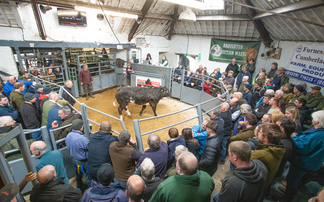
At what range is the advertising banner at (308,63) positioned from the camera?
5.96 meters

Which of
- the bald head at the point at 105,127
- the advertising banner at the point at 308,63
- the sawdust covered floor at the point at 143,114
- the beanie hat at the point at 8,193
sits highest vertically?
the advertising banner at the point at 308,63

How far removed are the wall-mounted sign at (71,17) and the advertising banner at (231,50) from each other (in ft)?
26.7

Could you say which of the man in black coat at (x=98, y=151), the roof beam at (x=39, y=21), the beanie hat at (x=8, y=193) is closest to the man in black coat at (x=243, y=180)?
the man in black coat at (x=98, y=151)

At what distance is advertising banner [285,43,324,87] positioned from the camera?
5965mm

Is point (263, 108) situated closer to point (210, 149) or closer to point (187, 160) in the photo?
point (210, 149)

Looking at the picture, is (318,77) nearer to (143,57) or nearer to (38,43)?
(143,57)

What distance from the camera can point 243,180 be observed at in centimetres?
175

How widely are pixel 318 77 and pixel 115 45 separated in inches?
392

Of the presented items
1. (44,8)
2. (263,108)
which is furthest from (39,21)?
(263,108)

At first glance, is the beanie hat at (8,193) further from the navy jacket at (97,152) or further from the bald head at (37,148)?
the navy jacket at (97,152)

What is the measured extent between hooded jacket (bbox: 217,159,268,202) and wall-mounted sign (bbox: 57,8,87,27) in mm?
9476

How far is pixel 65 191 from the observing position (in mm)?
2027

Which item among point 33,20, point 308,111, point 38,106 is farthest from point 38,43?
point 308,111

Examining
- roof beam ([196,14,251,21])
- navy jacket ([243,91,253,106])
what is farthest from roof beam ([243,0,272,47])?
navy jacket ([243,91,253,106])
